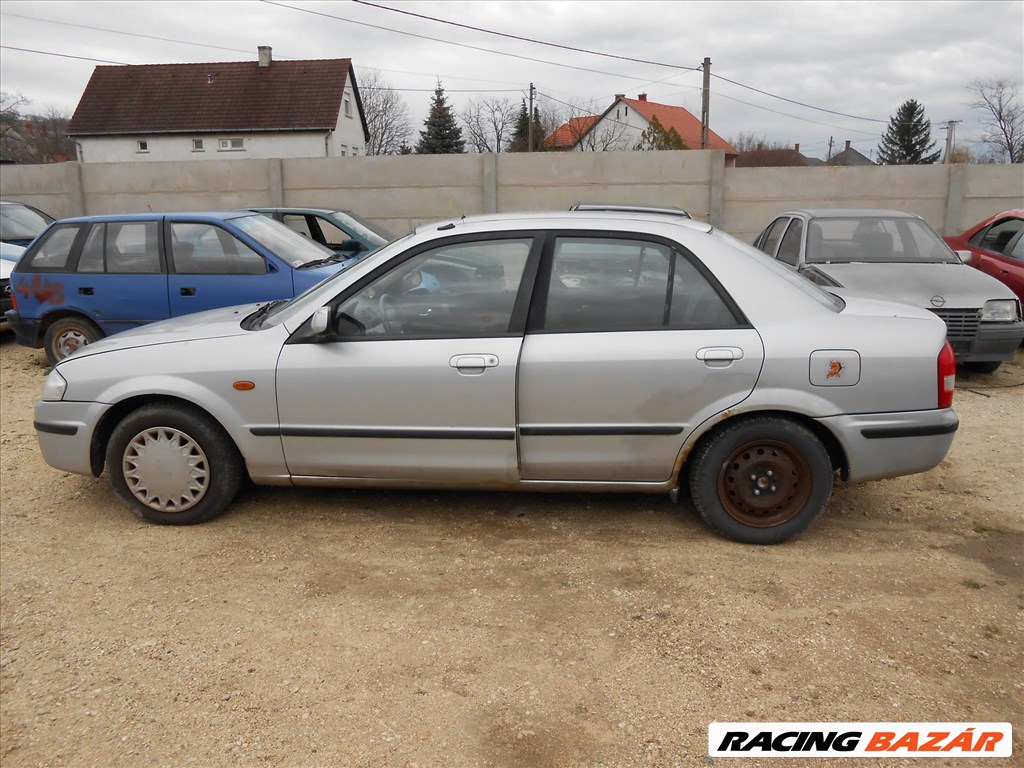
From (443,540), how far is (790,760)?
80.1 inches

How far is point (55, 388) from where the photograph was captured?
432 cm

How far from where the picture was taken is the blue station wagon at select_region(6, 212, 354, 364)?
7133 mm

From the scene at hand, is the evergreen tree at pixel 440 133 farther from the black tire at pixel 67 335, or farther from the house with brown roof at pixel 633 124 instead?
the black tire at pixel 67 335

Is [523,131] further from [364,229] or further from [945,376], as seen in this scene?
[945,376]

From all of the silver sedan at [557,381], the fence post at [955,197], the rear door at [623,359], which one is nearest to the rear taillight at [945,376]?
the silver sedan at [557,381]

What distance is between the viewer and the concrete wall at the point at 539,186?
15406 millimetres

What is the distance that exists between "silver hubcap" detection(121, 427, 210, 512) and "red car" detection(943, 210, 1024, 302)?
312 inches

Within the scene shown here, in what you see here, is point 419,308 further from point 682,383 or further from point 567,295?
point 682,383

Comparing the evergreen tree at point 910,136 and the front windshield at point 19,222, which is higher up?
the evergreen tree at point 910,136

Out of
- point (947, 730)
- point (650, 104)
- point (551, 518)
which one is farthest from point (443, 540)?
point (650, 104)

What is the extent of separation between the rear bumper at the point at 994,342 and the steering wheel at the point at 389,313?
5.33 meters

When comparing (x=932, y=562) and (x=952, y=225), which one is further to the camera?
(x=952, y=225)

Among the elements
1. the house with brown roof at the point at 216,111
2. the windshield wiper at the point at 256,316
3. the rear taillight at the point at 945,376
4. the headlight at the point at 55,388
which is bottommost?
the headlight at the point at 55,388

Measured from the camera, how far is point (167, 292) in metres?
7.26
